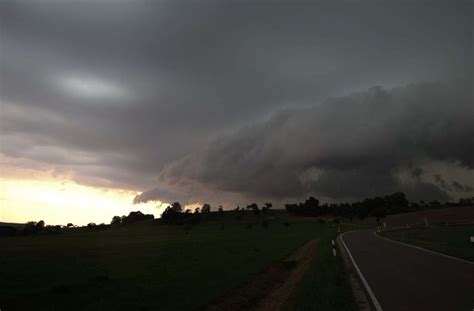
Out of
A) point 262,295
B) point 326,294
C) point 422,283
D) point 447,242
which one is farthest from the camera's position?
point 447,242

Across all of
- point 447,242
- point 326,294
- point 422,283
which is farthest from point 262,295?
point 447,242

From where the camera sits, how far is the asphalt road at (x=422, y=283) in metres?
12.5

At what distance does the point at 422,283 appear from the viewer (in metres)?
16.4

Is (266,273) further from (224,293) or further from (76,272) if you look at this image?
(76,272)

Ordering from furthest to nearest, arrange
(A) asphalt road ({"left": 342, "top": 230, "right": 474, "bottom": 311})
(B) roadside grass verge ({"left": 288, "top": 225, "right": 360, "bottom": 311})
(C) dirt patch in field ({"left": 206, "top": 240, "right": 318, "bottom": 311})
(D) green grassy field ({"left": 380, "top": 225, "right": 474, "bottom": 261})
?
(D) green grassy field ({"left": 380, "top": 225, "right": 474, "bottom": 261}) < (C) dirt patch in field ({"left": 206, "top": 240, "right": 318, "bottom": 311}) < (B) roadside grass verge ({"left": 288, "top": 225, "right": 360, "bottom": 311}) < (A) asphalt road ({"left": 342, "top": 230, "right": 474, "bottom": 311})

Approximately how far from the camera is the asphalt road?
12547 millimetres

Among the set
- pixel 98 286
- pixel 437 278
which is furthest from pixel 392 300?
pixel 98 286

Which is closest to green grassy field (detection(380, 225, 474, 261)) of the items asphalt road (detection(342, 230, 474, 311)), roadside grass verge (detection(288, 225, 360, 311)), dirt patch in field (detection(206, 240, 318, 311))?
asphalt road (detection(342, 230, 474, 311))

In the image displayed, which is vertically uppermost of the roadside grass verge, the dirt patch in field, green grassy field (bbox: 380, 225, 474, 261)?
green grassy field (bbox: 380, 225, 474, 261)

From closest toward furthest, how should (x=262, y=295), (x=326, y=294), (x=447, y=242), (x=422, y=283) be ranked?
(x=326, y=294) < (x=422, y=283) < (x=262, y=295) < (x=447, y=242)

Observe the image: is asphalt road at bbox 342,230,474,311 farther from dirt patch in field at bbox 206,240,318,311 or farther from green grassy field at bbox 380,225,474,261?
dirt patch in field at bbox 206,240,318,311

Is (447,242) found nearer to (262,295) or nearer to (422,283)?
(422,283)

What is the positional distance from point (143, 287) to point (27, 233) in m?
192

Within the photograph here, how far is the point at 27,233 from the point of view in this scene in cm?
18162
